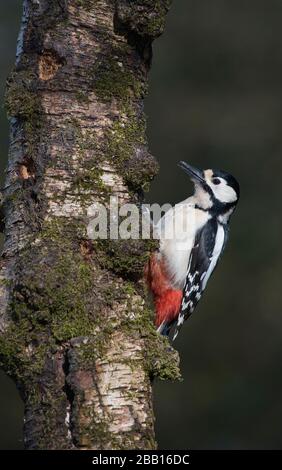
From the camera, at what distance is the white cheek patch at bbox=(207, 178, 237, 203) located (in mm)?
5345

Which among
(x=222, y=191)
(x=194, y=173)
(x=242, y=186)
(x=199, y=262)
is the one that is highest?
(x=242, y=186)

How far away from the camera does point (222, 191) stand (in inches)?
211

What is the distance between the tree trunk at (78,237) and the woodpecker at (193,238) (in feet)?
4.15

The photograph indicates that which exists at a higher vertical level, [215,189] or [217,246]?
[215,189]

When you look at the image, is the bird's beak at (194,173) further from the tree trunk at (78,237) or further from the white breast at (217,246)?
the tree trunk at (78,237)

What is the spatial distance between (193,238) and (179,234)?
0.14m

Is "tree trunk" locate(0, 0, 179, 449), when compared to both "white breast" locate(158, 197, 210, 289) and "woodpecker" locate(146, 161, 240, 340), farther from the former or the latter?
"woodpecker" locate(146, 161, 240, 340)

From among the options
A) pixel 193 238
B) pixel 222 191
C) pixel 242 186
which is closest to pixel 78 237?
pixel 193 238

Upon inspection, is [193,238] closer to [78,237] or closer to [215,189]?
[215,189]

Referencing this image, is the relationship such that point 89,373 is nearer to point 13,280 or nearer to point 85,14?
point 13,280

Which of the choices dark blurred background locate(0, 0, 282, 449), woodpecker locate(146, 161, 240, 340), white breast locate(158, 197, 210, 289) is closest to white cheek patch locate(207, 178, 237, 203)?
woodpecker locate(146, 161, 240, 340)

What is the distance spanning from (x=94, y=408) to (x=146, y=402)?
0.24 meters

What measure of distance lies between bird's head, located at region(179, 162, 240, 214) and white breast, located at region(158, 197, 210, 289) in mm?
70
